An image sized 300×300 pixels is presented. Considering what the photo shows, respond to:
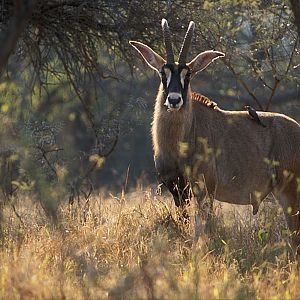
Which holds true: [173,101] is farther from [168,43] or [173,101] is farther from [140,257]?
[140,257]

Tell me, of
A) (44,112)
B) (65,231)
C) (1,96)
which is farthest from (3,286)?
(44,112)

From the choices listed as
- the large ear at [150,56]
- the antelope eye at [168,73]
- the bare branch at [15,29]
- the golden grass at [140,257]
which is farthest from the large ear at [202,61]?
the bare branch at [15,29]

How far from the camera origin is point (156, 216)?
8758 millimetres

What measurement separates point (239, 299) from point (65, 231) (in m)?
2.82

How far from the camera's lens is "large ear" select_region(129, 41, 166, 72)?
981cm

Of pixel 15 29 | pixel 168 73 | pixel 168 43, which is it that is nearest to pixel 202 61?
pixel 168 43

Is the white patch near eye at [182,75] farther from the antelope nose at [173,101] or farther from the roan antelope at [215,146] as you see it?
the antelope nose at [173,101]

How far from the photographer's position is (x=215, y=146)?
9742 mm

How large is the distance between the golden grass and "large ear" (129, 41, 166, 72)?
5.16 ft

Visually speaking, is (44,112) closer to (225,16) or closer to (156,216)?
(225,16)

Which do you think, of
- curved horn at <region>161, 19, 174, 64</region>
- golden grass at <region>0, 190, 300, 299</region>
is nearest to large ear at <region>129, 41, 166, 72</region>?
curved horn at <region>161, 19, 174, 64</region>

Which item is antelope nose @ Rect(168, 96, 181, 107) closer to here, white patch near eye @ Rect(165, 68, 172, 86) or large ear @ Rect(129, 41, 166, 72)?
white patch near eye @ Rect(165, 68, 172, 86)

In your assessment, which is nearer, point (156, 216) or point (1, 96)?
point (156, 216)

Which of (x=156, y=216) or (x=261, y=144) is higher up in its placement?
(x=261, y=144)
